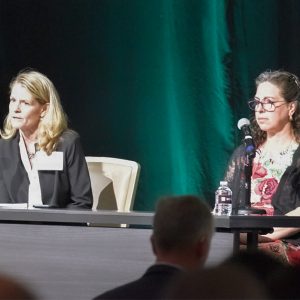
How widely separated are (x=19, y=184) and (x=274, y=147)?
1336 millimetres

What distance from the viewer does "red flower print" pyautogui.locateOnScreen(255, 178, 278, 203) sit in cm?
517

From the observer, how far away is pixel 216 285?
6.08 ft

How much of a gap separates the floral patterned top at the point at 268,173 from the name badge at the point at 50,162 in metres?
1.00

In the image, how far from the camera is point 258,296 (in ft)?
6.18

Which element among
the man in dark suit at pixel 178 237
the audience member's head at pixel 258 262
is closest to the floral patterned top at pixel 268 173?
the man in dark suit at pixel 178 237

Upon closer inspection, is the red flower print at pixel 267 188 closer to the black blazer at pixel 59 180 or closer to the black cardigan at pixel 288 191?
the black cardigan at pixel 288 191

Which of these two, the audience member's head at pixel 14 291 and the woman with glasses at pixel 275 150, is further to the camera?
the woman with glasses at pixel 275 150

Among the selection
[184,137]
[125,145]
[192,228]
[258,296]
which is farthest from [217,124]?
[258,296]

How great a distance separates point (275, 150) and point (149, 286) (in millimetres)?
2690

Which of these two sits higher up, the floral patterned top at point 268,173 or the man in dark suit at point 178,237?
the man in dark suit at point 178,237

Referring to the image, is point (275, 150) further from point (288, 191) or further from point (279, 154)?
point (288, 191)

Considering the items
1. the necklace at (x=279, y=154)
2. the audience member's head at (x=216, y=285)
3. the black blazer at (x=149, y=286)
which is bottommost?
the necklace at (x=279, y=154)

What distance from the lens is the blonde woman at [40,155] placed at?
5.15 meters

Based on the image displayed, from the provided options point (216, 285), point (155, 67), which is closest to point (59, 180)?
point (155, 67)
